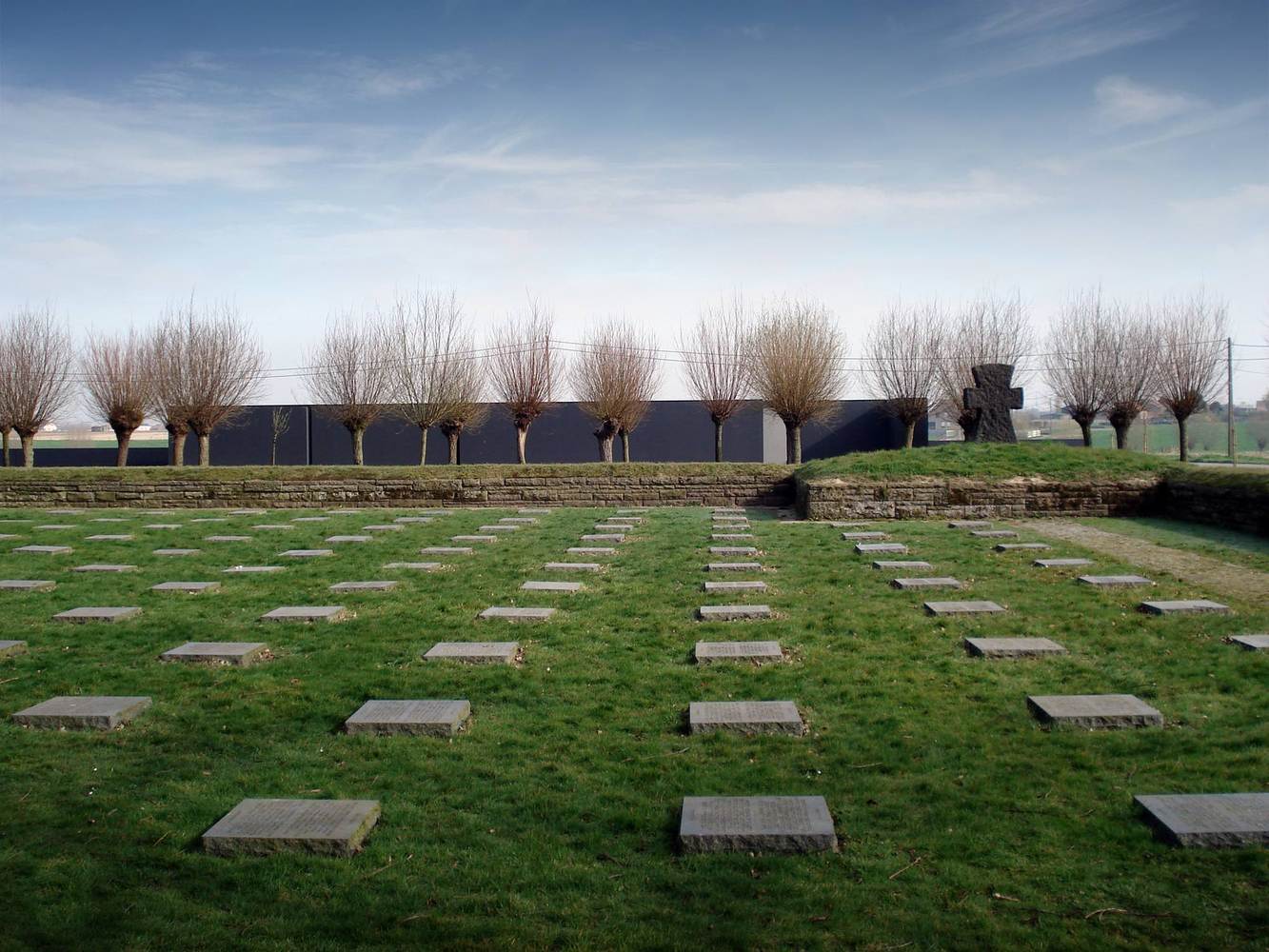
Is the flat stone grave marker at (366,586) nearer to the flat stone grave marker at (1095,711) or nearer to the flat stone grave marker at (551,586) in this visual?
the flat stone grave marker at (551,586)

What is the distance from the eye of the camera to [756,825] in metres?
3.09

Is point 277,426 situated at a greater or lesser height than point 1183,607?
greater

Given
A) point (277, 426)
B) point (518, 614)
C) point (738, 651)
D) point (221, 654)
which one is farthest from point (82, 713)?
point (277, 426)

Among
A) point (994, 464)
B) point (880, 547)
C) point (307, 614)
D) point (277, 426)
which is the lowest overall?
point (307, 614)

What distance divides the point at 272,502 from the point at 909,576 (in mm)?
11936

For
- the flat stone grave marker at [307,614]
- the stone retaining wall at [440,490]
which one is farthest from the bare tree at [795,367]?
the flat stone grave marker at [307,614]

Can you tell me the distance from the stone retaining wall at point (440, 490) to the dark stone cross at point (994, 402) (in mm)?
3275

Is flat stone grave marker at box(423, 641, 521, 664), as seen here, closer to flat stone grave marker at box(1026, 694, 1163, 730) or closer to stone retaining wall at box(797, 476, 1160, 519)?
flat stone grave marker at box(1026, 694, 1163, 730)

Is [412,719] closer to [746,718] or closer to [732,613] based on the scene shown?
[746,718]

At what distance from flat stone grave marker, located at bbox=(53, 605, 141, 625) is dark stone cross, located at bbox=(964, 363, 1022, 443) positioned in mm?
Result: 13254

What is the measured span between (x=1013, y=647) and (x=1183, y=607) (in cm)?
178

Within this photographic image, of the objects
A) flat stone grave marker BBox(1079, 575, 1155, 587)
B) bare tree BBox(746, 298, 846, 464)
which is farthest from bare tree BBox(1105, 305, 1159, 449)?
flat stone grave marker BBox(1079, 575, 1155, 587)

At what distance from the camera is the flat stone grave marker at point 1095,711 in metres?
4.13

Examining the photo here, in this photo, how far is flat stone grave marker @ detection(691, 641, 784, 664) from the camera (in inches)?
211
